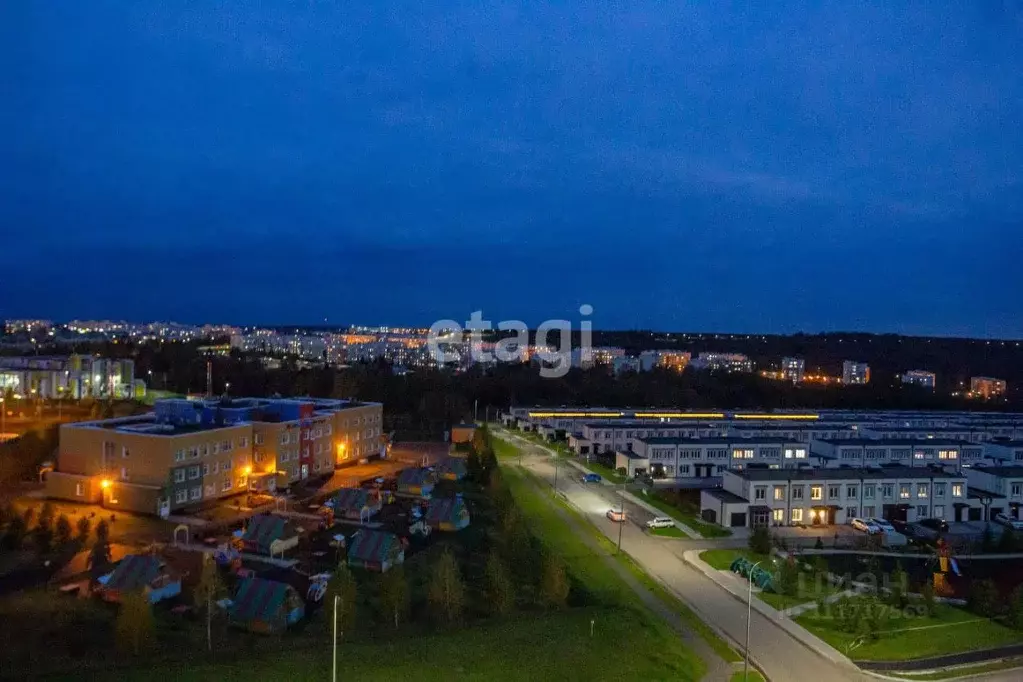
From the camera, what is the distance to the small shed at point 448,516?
1202 centimetres

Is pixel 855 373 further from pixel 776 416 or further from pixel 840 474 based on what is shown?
pixel 840 474

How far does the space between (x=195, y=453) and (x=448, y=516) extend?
466cm

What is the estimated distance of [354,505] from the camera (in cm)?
1233

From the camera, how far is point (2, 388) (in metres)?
23.7

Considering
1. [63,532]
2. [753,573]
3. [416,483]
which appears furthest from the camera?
[416,483]

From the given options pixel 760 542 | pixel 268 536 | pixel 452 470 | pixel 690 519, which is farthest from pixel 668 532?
pixel 268 536

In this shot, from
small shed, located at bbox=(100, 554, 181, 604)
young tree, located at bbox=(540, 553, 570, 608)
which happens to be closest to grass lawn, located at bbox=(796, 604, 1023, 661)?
young tree, located at bbox=(540, 553, 570, 608)

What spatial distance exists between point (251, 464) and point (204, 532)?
130 inches

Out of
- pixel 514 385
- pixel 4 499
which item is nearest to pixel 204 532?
pixel 4 499

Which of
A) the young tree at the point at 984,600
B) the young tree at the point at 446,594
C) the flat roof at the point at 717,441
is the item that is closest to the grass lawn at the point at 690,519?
the flat roof at the point at 717,441

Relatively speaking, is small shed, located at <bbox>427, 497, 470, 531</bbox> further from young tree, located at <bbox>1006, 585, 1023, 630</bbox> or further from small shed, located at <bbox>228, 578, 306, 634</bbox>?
young tree, located at <bbox>1006, 585, 1023, 630</bbox>

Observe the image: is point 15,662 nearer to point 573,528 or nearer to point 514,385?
point 573,528

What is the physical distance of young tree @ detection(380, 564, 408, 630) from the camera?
7.46 metres

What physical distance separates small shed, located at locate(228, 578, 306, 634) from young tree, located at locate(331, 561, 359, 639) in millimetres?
481
